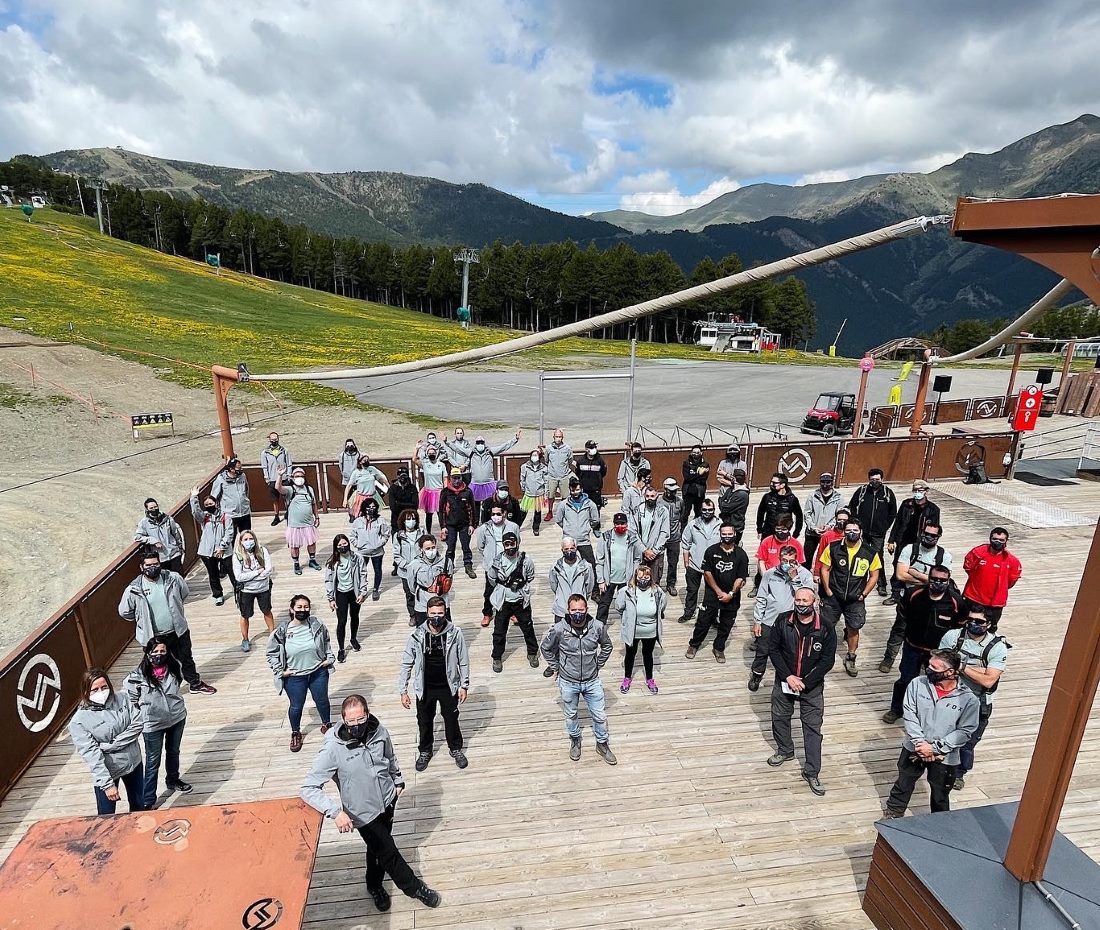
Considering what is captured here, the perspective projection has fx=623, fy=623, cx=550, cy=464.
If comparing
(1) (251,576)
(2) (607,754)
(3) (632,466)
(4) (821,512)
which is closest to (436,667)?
(2) (607,754)

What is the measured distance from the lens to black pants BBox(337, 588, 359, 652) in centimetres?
830

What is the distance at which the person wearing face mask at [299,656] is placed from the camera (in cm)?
631

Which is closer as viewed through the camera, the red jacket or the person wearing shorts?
the red jacket

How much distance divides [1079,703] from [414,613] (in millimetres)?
7106

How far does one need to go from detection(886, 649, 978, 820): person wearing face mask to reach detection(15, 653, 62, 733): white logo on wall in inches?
341

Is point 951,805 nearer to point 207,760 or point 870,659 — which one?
point 870,659

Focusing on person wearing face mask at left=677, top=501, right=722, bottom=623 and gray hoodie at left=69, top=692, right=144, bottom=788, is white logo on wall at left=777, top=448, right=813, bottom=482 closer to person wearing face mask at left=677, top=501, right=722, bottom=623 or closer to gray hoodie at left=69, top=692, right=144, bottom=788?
person wearing face mask at left=677, top=501, right=722, bottom=623

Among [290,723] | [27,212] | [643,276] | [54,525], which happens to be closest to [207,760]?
[290,723]

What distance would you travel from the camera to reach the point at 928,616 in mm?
6617

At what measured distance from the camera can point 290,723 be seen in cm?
705

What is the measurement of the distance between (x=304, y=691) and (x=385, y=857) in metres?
2.29

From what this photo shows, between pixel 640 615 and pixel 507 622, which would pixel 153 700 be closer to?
pixel 507 622

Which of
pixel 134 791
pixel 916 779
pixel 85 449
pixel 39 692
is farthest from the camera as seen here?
pixel 85 449

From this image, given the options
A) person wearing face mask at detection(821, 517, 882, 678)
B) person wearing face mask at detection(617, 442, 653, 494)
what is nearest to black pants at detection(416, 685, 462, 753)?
person wearing face mask at detection(821, 517, 882, 678)
